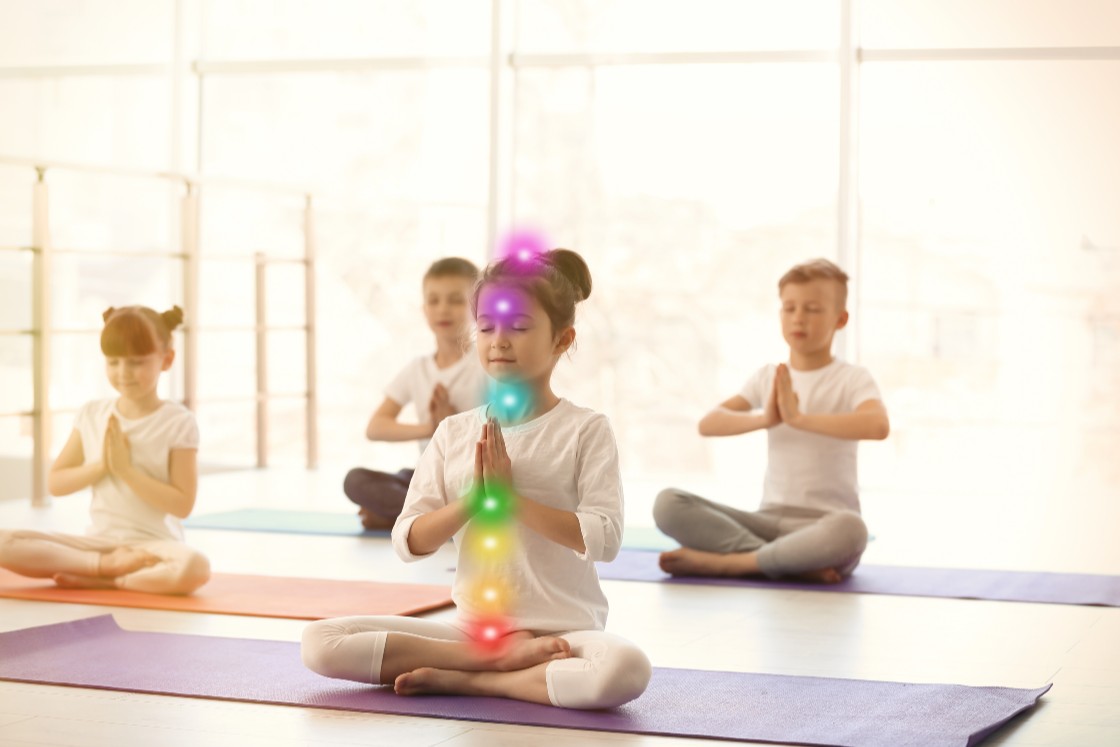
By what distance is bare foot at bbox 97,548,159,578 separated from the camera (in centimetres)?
319

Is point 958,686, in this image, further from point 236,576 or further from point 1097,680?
point 236,576

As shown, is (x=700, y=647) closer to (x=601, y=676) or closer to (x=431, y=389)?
(x=601, y=676)

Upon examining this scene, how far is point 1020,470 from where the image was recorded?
602cm

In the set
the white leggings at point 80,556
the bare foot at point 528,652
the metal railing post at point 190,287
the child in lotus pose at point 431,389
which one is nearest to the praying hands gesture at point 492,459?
the bare foot at point 528,652

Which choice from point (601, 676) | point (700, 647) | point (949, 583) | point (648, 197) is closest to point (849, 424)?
point (949, 583)

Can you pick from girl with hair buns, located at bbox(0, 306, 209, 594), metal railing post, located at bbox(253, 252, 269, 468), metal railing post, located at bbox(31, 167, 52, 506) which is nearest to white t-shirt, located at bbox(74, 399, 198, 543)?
girl with hair buns, located at bbox(0, 306, 209, 594)

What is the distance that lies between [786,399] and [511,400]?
1.31m

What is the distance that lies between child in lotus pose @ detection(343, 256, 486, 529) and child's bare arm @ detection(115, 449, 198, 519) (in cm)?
89

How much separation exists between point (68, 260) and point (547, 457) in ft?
14.8

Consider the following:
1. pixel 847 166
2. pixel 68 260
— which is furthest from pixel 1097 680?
pixel 68 260

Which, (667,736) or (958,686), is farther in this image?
(958,686)

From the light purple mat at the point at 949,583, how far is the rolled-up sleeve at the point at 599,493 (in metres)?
1.25

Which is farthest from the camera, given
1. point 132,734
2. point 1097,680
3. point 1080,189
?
point 1080,189

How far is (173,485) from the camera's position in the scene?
10.5 ft
